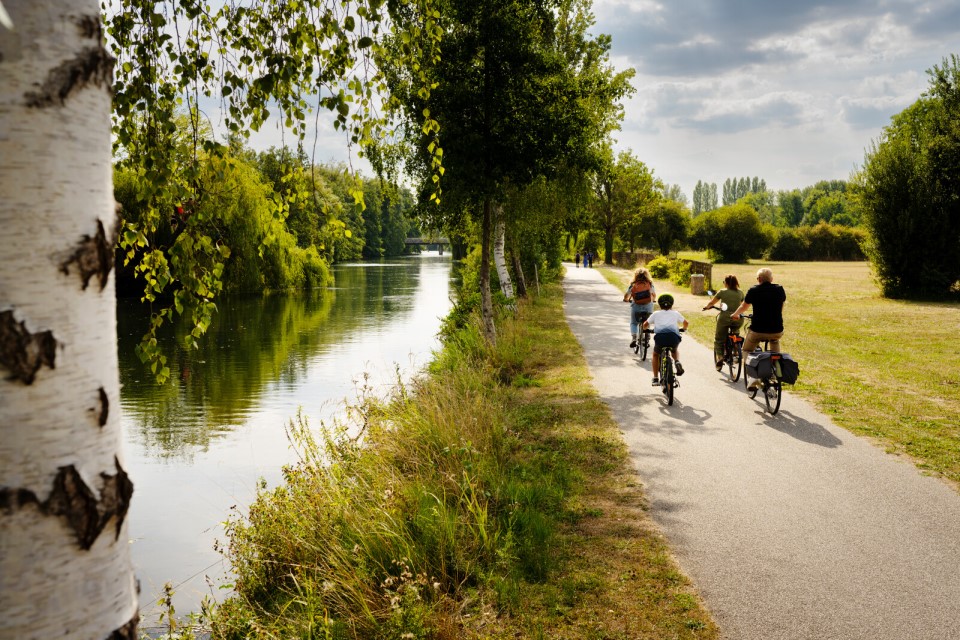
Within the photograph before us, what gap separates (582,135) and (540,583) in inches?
398

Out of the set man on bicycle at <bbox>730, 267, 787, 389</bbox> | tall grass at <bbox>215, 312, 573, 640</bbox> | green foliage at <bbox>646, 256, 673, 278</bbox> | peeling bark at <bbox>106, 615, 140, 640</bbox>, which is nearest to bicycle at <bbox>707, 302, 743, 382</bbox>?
man on bicycle at <bbox>730, 267, 787, 389</bbox>

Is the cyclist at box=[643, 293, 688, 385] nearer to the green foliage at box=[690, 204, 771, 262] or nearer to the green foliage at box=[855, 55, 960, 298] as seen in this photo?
the green foliage at box=[855, 55, 960, 298]

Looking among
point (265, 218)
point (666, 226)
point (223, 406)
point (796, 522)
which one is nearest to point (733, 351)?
point (796, 522)

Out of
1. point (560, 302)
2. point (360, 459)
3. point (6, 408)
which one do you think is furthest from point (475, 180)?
point (560, 302)

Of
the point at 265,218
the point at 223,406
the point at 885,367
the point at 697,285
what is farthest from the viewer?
the point at 697,285

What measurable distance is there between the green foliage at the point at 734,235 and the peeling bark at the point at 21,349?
226 feet

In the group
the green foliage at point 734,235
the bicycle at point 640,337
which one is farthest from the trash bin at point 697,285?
the green foliage at point 734,235

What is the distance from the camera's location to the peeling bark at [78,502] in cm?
118

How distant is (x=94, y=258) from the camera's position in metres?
1.28

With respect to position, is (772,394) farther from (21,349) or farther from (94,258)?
(21,349)

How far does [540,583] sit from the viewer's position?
4602mm

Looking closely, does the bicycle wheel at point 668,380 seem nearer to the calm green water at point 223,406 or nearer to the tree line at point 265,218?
the tree line at point 265,218

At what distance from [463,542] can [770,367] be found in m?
5.66

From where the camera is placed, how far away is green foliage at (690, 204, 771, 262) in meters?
66.5
